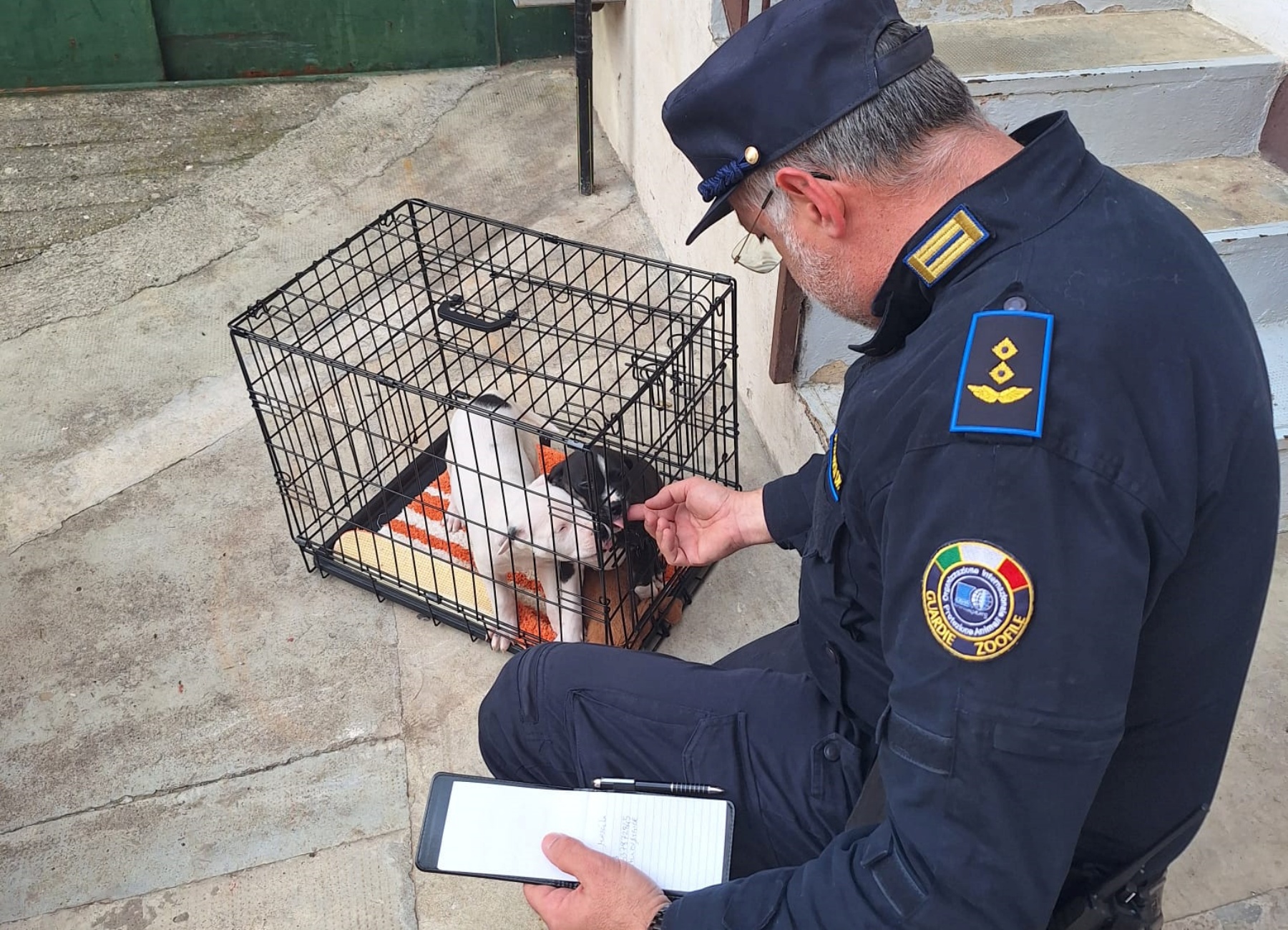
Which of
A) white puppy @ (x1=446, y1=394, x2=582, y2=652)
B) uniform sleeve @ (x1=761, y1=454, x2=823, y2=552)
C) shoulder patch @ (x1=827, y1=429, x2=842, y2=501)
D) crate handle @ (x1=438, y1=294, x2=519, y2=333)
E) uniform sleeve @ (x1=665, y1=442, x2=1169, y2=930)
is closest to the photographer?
uniform sleeve @ (x1=665, y1=442, x2=1169, y2=930)

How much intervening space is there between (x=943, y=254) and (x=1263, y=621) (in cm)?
194

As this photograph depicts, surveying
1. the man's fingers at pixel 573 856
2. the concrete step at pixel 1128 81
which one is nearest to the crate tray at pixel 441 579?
the man's fingers at pixel 573 856

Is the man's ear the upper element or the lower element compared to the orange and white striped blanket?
upper

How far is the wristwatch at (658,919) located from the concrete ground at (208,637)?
2.53ft

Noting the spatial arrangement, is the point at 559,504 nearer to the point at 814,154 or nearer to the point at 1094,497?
the point at 814,154

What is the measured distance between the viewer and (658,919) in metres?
1.32

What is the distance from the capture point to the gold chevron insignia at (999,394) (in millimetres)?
990

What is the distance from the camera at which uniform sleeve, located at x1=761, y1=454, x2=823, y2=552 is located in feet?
6.11

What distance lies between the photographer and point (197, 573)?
2787 mm

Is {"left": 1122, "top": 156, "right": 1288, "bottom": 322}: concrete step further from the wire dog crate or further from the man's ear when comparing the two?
the man's ear

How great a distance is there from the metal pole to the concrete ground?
0.38 feet

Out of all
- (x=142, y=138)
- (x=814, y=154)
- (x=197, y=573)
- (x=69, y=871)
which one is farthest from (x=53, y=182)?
(x=814, y=154)

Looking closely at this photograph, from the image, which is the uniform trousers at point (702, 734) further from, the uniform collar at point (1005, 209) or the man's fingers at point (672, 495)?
the uniform collar at point (1005, 209)

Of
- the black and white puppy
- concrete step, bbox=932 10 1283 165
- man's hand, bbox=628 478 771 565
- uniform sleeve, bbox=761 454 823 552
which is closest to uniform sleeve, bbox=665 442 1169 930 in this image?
uniform sleeve, bbox=761 454 823 552
